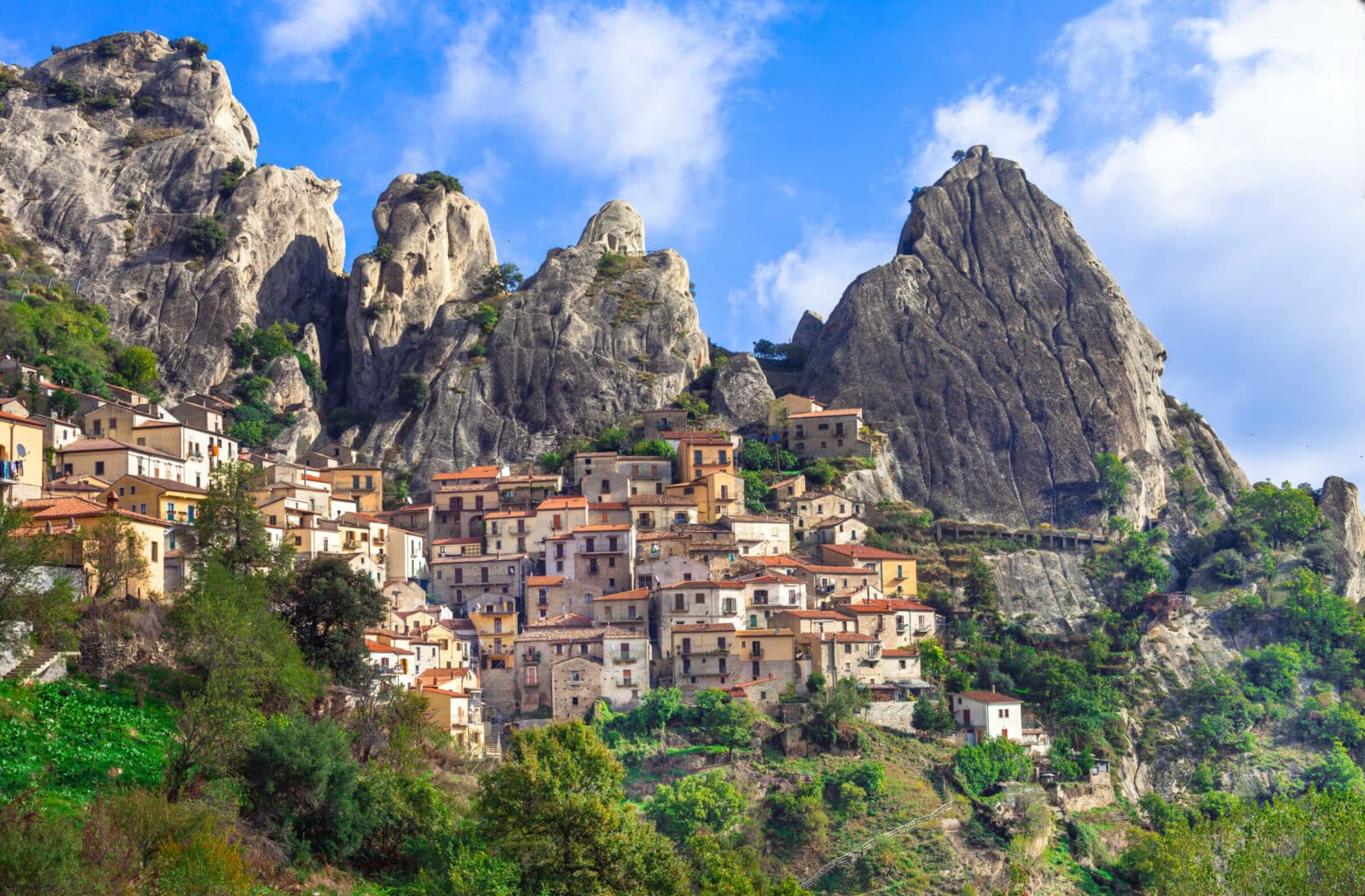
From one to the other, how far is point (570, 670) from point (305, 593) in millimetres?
16652

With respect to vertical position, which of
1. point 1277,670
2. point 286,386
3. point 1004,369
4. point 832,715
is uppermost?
point 1004,369

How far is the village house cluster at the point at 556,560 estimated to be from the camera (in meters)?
70.1

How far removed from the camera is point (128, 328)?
113688 mm

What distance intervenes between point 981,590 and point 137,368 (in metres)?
58.7

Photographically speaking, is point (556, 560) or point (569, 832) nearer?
point (569, 832)

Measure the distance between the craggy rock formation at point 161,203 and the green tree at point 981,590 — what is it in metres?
57.2

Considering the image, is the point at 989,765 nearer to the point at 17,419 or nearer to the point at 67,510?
the point at 67,510

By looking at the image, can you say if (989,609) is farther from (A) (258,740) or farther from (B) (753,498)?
(A) (258,740)

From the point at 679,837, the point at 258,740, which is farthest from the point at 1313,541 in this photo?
the point at 258,740

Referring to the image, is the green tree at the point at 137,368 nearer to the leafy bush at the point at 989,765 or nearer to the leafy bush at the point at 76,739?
the leafy bush at the point at 76,739

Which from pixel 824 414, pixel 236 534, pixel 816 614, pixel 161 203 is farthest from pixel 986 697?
pixel 161 203

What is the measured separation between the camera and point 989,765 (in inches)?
2827

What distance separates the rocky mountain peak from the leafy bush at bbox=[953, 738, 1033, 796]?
2563 inches

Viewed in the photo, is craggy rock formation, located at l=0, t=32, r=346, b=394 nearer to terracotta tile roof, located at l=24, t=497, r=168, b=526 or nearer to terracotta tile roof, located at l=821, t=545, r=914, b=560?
terracotta tile roof, located at l=821, t=545, r=914, b=560
